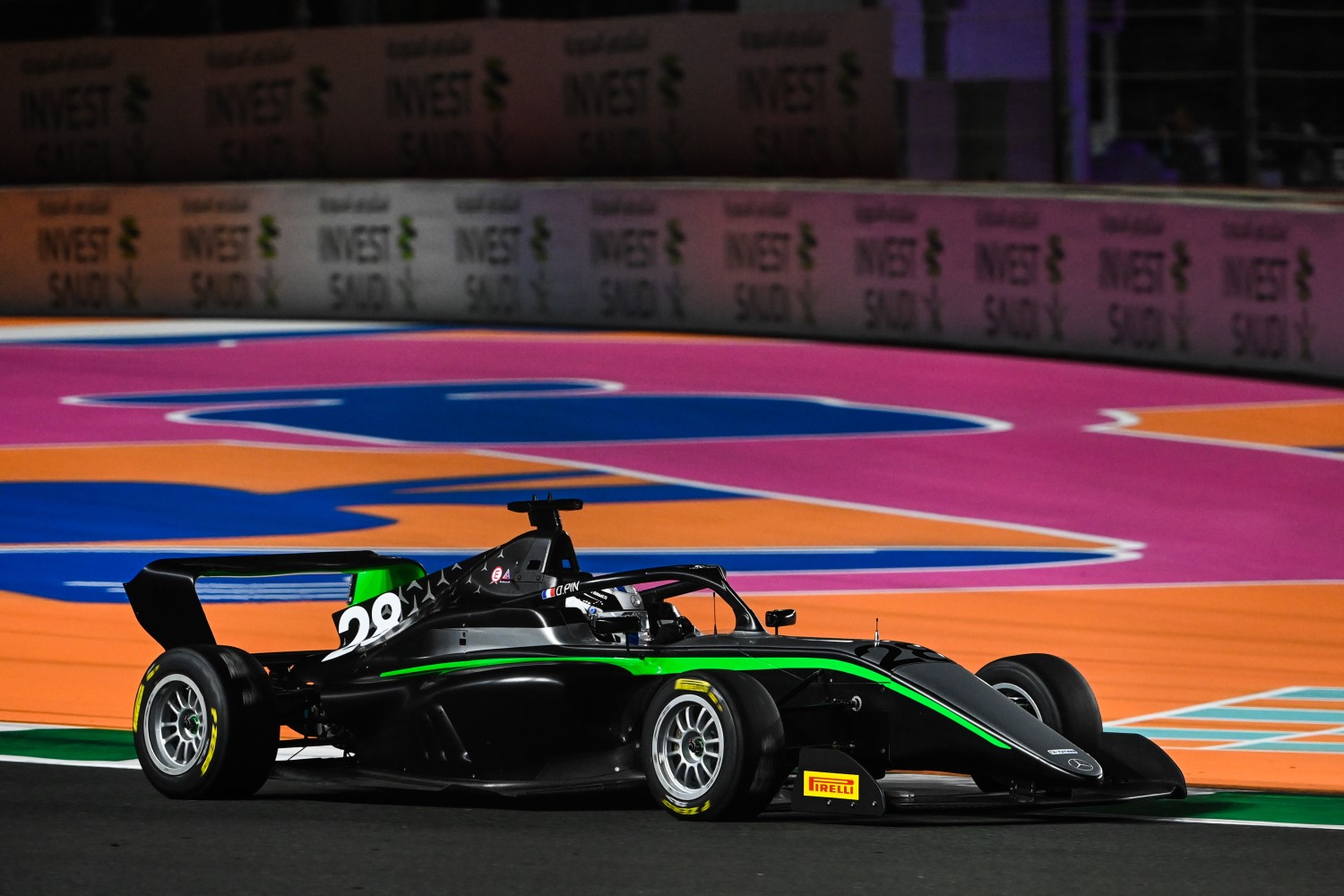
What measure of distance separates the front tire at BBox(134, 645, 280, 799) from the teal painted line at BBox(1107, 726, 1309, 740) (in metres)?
3.56

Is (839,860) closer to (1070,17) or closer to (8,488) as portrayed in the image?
(8,488)

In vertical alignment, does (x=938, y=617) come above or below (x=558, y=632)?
below

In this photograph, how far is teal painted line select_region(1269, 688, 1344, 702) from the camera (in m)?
10.5

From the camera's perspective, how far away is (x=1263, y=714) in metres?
10.2

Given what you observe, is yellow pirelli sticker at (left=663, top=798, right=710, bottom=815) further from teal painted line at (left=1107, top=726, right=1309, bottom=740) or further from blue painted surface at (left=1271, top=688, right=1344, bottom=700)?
blue painted surface at (left=1271, top=688, right=1344, bottom=700)

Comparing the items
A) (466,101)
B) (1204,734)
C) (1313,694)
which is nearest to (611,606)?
(1204,734)

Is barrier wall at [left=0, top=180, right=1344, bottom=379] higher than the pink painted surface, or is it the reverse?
barrier wall at [left=0, top=180, right=1344, bottom=379]

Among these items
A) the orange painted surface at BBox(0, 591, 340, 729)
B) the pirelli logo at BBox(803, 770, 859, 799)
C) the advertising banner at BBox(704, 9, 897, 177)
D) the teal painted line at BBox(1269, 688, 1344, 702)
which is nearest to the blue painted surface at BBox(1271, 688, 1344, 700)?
the teal painted line at BBox(1269, 688, 1344, 702)

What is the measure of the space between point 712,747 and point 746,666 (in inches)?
14.2

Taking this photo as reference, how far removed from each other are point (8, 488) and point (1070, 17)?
1037 centimetres

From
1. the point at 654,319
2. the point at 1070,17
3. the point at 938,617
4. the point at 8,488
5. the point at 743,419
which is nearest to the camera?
the point at 938,617

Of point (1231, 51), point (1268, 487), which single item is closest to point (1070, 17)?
point (1231, 51)

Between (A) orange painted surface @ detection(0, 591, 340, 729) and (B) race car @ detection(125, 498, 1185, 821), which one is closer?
(B) race car @ detection(125, 498, 1185, 821)

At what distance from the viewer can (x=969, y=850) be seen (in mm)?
7211
